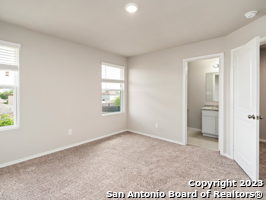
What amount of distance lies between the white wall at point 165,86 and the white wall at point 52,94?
3.92 ft

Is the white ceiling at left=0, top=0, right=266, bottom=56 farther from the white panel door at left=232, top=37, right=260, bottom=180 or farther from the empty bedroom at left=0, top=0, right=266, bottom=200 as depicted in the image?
the white panel door at left=232, top=37, right=260, bottom=180

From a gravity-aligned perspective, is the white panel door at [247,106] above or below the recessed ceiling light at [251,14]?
below

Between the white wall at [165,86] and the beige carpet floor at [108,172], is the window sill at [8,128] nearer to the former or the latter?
the beige carpet floor at [108,172]

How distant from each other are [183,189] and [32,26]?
144 inches

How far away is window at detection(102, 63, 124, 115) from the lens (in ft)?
14.4

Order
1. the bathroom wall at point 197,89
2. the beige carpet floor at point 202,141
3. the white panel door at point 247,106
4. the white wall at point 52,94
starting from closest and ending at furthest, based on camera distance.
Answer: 1. the white panel door at point 247,106
2. the white wall at point 52,94
3. the beige carpet floor at point 202,141
4. the bathroom wall at point 197,89

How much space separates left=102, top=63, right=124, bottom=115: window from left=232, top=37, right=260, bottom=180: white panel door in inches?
122

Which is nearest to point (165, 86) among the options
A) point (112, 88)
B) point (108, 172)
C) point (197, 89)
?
point (112, 88)

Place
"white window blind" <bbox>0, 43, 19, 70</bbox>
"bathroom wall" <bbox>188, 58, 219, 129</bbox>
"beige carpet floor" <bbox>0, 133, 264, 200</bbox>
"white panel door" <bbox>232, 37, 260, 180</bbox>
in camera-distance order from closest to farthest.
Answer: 1. "beige carpet floor" <bbox>0, 133, 264, 200</bbox>
2. "white panel door" <bbox>232, 37, 260, 180</bbox>
3. "white window blind" <bbox>0, 43, 19, 70</bbox>
4. "bathroom wall" <bbox>188, 58, 219, 129</bbox>

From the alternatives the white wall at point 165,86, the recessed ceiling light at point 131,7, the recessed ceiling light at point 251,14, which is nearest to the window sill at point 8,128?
the recessed ceiling light at point 131,7

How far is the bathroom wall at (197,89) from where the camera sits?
5043mm

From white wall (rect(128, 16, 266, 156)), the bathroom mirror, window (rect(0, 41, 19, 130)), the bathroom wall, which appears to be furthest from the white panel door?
window (rect(0, 41, 19, 130))

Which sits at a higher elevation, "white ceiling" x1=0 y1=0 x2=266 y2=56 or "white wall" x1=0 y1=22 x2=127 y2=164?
"white ceiling" x1=0 y1=0 x2=266 y2=56

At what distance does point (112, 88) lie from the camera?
4625mm
